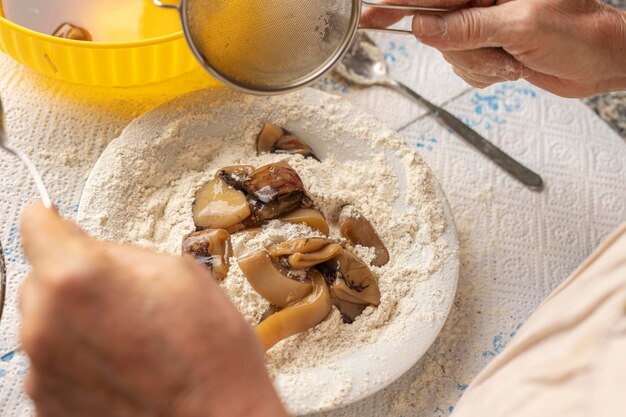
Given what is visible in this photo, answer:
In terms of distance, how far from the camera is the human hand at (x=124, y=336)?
0.59m

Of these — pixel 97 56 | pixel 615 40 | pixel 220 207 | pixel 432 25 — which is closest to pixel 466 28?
pixel 432 25

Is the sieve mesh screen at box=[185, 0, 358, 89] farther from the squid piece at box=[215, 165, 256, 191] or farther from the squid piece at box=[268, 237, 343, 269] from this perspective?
the squid piece at box=[268, 237, 343, 269]

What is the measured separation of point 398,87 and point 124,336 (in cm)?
101

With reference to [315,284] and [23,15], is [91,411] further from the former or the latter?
[23,15]

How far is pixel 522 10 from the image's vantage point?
106 centimetres

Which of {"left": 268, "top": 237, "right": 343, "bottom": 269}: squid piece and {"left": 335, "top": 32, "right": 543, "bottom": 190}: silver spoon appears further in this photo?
{"left": 335, "top": 32, "right": 543, "bottom": 190}: silver spoon

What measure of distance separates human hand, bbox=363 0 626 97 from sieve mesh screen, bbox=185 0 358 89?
127mm

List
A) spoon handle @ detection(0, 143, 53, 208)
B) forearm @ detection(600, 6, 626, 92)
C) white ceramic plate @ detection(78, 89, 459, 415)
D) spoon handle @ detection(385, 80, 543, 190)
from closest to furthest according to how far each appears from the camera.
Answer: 1. spoon handle @ detection(0, 143, 53, 208)
2. white ceramic plate @ detection(78, 89, 459, 415)
3. forearm @ detection(600, 6, 626, 92)
4. spoon handle @ detection(385, 80, 543, 190)

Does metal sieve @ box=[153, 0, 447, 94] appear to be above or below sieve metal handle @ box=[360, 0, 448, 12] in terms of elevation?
below

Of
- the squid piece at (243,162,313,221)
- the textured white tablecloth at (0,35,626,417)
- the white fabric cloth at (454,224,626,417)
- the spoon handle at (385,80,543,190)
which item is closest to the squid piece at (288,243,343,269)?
the squid piece at (243,162,313,221)

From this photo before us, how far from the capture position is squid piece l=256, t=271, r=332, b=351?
1.01m

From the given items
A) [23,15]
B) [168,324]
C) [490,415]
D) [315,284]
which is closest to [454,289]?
[315,284]

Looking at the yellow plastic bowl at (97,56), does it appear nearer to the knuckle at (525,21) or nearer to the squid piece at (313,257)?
the squid piece at (313,257)

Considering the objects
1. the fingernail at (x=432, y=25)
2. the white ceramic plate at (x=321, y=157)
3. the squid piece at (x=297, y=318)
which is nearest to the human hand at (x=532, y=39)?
the fingernail at (x=432, y=25)
